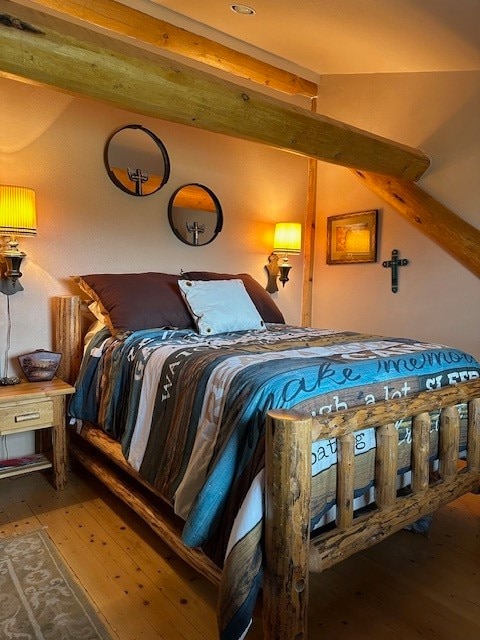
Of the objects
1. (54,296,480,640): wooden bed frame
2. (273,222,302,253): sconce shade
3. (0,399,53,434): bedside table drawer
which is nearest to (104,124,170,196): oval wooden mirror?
(273,222,302,253): sconce shade

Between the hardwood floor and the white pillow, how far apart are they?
1040 mm

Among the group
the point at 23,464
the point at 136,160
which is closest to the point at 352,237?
the point at 136,160

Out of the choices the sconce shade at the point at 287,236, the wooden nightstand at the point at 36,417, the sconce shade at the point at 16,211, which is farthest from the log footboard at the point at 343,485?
the sconce shade at the point at 287,236

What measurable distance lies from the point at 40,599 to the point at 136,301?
4.73 ft

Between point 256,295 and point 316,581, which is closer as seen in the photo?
point 316,581

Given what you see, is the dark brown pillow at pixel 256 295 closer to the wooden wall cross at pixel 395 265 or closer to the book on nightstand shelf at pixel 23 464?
the wooden wall cross at pixel 395 265

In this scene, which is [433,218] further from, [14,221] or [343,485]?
[14,221]

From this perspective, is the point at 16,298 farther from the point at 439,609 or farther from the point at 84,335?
the point at 439,609

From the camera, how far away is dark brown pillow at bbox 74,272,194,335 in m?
2.45

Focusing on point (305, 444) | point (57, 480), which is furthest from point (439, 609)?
point (57, 480)

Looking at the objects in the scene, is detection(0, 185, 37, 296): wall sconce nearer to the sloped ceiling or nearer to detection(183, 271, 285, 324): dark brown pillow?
detection(183, 271, 285, 324): dark brown pillow

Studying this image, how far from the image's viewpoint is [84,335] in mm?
2752

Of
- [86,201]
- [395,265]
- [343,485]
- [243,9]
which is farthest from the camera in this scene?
[395,265]

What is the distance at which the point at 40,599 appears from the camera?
1576 mm
